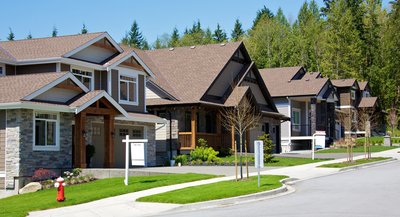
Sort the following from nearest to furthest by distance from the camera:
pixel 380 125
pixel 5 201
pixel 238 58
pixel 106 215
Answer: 1. pixel 106 215
2. pixel 5 201
3. pixel 238 58
4. pixel 380 125

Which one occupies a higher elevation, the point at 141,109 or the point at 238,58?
the point at 238,58

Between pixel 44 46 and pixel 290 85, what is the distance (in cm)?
2768

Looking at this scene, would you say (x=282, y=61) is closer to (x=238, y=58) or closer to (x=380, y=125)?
(x=380, y=125)

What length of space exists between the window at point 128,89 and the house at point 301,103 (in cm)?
2075

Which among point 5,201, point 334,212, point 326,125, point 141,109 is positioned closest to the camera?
point 334,212

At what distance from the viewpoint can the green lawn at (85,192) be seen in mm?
19633

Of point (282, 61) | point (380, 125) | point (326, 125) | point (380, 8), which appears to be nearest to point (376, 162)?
point (326, 125)

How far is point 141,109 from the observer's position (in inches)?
1421

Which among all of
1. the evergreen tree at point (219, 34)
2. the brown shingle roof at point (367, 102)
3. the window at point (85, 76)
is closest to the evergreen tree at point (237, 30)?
the evergreen tree at point (219, 34)

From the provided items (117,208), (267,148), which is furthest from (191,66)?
(117,208)

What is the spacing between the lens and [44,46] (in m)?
32.6

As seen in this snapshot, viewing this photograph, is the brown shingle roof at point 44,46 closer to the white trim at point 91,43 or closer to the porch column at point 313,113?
the white trim at point 91,43

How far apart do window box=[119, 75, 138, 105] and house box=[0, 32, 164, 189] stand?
6 cm

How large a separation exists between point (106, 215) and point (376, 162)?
2058 cm
